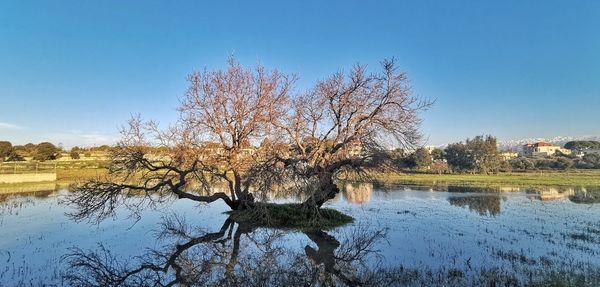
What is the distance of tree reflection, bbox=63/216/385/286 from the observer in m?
9.17

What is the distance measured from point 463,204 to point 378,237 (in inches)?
570

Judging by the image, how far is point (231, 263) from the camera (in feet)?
35.5

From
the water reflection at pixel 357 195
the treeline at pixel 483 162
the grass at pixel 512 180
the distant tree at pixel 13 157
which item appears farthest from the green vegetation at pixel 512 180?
the distant tree at pixel 13 157

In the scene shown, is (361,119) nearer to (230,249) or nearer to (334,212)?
(334,212)

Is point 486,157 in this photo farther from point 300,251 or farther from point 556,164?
point 300,251

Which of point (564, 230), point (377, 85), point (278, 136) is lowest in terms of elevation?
point (564, 230)

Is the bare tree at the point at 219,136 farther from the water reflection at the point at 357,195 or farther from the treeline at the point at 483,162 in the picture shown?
the treeline at the point at 483,162

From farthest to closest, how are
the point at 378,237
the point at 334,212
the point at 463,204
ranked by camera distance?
the point at 463,204 < the point at 334,212 < the point at 378,237

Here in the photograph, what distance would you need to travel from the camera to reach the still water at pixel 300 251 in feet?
30.7

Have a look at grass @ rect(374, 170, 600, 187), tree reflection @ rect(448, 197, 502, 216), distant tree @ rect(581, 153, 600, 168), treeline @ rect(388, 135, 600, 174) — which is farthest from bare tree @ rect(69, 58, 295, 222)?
distant tree @ rect(581, 153, 600, 168)

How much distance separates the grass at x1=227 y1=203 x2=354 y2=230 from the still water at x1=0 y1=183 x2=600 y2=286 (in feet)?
2.83

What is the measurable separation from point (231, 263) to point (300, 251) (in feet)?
8.63

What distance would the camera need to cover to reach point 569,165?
7500 centimetres

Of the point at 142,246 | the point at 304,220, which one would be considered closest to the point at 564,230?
the point at 304,220
